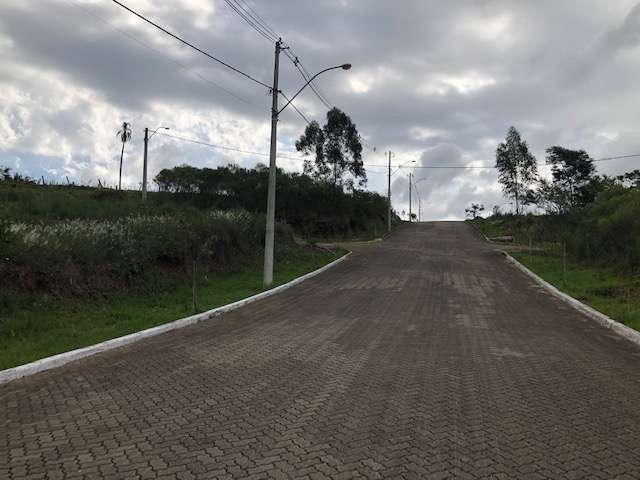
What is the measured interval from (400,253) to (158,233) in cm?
1762

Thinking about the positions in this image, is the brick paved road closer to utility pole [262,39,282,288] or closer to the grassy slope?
the grassy slope

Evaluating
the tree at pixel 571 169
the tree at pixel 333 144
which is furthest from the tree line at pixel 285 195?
the tree at pixel 571 169

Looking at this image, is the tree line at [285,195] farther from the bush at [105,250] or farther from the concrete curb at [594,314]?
the concrete curb at [594,314]

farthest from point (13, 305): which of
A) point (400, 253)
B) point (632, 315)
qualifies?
point (400, 253)

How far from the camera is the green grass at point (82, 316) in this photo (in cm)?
890

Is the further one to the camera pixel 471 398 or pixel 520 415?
pixel 471 398

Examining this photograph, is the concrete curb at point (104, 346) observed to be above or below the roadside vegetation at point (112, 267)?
below

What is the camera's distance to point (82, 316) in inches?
448

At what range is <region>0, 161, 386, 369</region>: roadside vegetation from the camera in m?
10.4

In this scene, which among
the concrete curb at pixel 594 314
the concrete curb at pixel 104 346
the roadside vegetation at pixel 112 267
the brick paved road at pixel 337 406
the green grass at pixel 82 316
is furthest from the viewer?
the concrete curb at pixel 594 314

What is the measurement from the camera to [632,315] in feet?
40.8

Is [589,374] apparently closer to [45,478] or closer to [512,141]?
[45,478]

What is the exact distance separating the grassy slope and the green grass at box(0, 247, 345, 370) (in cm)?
959

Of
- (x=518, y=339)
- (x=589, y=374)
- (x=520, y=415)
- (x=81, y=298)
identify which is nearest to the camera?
(x=520, y=415)
